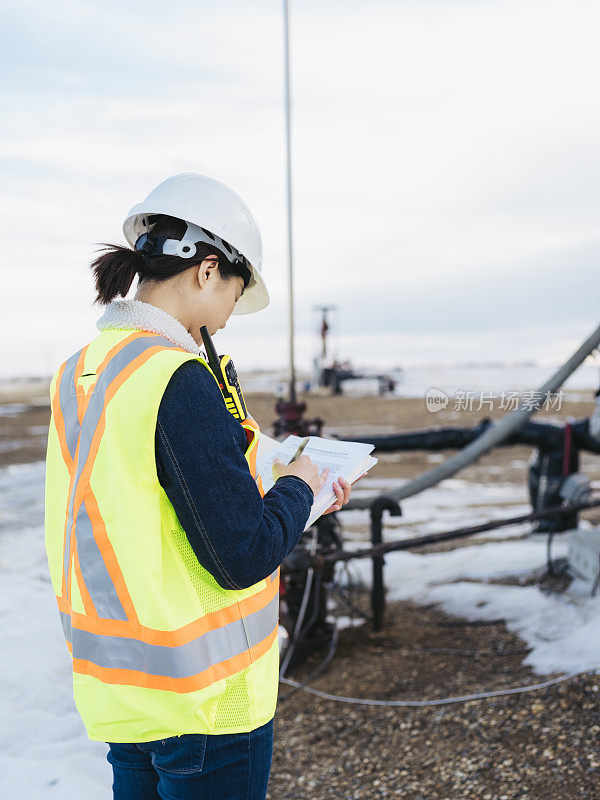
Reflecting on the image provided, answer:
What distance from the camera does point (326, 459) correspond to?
5.37ft

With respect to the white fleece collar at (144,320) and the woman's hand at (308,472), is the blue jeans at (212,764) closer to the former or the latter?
the woman's hand at (308,472)

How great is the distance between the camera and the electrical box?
169 inches

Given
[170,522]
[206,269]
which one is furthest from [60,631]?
[206,269]

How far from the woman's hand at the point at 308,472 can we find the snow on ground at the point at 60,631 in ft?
6.72

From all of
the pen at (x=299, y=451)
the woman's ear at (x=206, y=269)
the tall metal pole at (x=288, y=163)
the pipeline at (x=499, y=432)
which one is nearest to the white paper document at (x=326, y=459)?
the pen at (x=299, y=451)

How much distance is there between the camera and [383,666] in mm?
4027

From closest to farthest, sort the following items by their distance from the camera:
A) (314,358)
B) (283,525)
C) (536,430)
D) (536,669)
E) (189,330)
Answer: (283,525), (189,330), (536,669), (536,430), (314,358)

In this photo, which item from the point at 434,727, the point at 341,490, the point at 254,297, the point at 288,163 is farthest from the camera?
the point at 288,163

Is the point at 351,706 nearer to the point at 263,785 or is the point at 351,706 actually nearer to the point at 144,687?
the point at 263,785

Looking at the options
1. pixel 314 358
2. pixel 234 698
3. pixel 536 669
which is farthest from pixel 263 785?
pixel 314 358

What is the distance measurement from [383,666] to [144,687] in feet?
10.1

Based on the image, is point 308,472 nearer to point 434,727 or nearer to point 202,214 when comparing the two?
point 202,214

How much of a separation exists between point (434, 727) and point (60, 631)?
2.72 metres

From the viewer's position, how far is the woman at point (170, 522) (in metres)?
1.20
